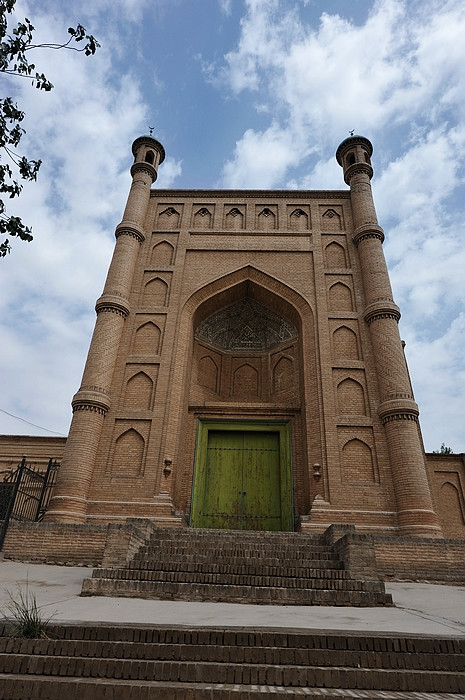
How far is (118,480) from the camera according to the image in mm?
9922

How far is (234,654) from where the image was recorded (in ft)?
8.93

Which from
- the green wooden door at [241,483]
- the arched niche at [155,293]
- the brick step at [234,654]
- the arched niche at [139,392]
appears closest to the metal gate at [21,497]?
the arched niche at [139,392]

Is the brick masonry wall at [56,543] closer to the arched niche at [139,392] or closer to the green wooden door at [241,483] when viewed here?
the green wooden door at [241,483]

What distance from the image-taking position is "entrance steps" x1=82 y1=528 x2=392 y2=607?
4.80m

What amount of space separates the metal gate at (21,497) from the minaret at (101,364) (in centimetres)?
73

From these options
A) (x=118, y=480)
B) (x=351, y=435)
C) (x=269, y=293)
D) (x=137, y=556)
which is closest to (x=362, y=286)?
(x=269, y=293)

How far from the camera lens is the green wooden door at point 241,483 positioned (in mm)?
10789

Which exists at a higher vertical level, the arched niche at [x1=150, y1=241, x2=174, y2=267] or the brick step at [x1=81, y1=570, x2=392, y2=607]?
the arched niche at [x1=150, y1=241, x2=174, y2=267]

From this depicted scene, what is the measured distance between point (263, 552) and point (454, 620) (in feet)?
10.0

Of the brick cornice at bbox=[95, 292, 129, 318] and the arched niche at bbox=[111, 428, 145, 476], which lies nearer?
the arched niche at bbox=[111, 428, 145, 476]

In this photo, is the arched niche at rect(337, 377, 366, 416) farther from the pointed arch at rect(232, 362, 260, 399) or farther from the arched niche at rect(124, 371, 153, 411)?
the arched niche at rect(124, 371, 153, 411)

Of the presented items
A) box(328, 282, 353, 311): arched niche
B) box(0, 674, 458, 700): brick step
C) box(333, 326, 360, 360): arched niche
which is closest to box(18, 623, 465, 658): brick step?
box(0, 674, 458, 700): brick step

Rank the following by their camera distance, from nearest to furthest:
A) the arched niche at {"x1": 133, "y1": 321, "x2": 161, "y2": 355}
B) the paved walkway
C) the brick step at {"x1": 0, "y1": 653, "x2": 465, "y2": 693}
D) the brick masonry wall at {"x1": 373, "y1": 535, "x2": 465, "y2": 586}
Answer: the brick step at {"x1": 0, "y1": 653, "x2": 465, "y2": 693} → the paved walkway → the brick masonry wall at {"x1": 373, "y1": 535, "x2": 465, "y2": 586} → the arched niche at {"x1": 133, "y1": 321, "x2": 161, "y2": 355}

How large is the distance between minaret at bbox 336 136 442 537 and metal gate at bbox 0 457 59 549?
758 cm
